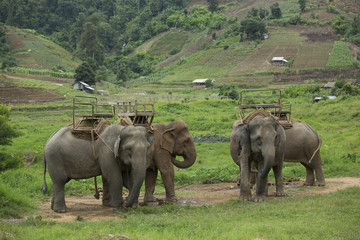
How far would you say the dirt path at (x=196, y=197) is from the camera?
13727mm

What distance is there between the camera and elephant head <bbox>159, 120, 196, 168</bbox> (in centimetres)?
1620

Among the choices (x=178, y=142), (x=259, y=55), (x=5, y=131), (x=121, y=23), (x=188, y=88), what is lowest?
(x=188, y=88)

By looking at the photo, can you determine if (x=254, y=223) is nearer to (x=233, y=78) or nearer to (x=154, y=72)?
(x=233, y=78)

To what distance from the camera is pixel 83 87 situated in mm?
74125

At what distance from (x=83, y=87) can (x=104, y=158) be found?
2410 inches

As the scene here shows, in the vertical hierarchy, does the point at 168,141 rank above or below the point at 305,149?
above

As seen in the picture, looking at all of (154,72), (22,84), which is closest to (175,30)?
(154,72)

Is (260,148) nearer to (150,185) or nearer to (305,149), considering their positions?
(150,185)

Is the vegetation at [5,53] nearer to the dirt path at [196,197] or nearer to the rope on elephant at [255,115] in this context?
the dirt path at [196,197]

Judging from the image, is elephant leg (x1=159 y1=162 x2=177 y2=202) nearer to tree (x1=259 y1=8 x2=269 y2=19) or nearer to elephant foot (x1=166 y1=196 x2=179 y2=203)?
elephant foot (x1=166 y1=196 x2=179 y2=203)

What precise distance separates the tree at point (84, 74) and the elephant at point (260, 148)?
61381mm

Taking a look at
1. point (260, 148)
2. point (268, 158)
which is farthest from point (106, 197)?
point (268, 158)

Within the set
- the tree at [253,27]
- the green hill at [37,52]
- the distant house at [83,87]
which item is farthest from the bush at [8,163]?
the tree at [253,27]

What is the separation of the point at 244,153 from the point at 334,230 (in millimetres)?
5609
